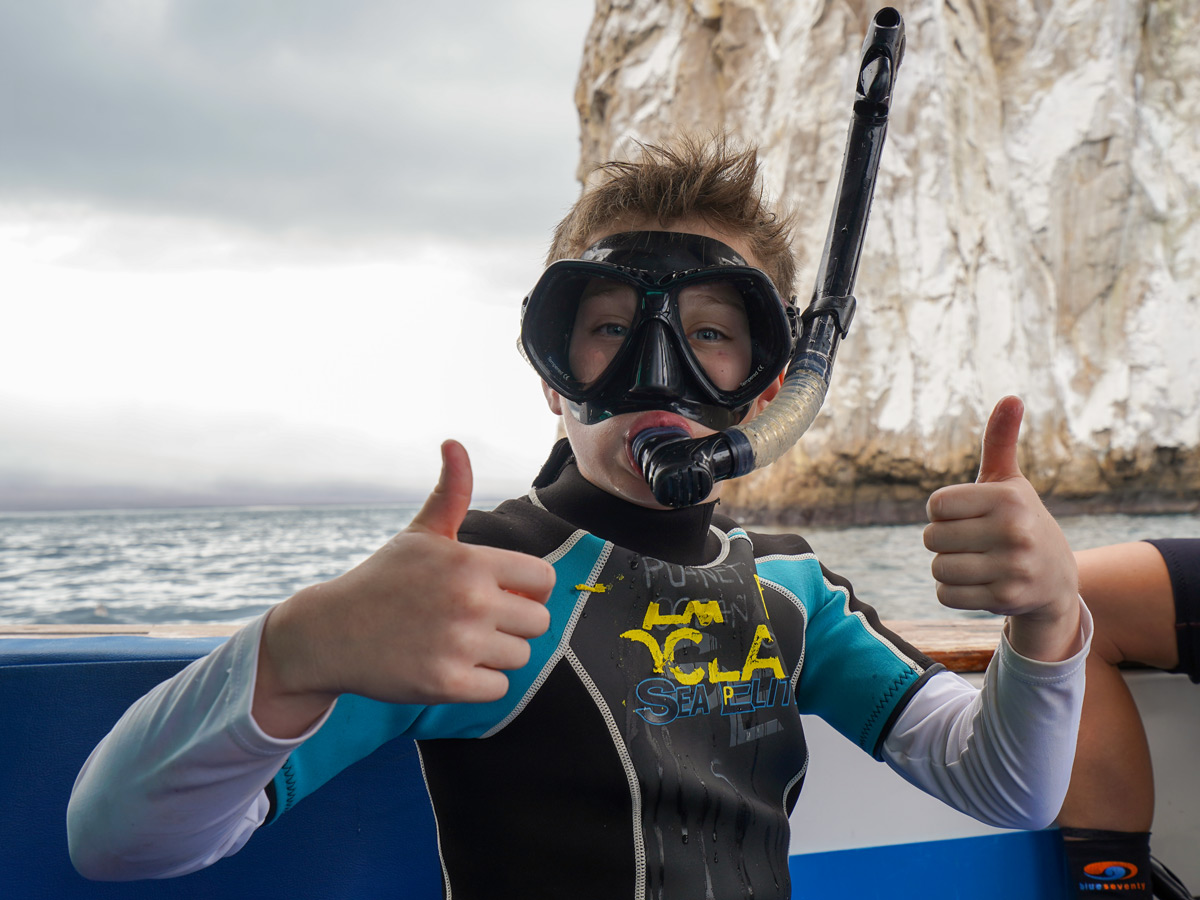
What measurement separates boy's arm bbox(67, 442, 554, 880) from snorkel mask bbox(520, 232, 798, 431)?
12.6 inches

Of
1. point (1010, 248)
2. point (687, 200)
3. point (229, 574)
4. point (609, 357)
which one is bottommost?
point (229, 574)

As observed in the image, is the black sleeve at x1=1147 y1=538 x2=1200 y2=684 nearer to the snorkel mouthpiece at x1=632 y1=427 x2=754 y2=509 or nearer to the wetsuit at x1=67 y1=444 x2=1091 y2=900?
the wetsuit at x1=67 y1=444 x2=1091 y2=900

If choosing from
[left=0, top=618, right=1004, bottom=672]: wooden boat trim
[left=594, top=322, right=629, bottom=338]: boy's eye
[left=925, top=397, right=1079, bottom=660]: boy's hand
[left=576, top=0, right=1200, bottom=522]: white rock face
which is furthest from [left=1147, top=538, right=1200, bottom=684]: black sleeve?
[left=576, top=0, right=1200, bottom=522]: white rock face

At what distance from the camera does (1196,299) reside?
36.5 ft

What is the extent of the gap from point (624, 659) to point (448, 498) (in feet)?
1.11

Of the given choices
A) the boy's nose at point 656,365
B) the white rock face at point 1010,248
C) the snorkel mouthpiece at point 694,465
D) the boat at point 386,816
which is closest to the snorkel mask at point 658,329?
the boy's nose at point 656,365

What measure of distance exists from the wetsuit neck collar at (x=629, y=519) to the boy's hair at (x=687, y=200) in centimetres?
30

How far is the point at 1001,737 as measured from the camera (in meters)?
0.69

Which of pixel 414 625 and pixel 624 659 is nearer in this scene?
pixel 414 625

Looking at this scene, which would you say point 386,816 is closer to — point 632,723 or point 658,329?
point 632,723

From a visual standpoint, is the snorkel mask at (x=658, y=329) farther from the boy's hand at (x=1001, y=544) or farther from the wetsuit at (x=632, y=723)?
the boy's hand at (x=1001, y=544)

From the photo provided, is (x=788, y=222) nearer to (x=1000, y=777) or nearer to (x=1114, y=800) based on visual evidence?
(x=1000, y=777)

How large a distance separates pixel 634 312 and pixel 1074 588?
1.57ft

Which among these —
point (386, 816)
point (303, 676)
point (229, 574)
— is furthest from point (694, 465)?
point (229, 574)
